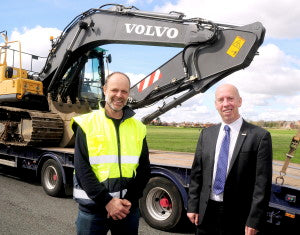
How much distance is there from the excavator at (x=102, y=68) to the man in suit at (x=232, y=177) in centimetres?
321

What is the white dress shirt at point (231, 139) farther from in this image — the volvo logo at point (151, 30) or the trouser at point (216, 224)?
the volvo logo at point (151, 30)

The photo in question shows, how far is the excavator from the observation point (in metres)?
5.94

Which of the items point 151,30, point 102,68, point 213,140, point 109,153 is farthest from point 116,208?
point 102,68

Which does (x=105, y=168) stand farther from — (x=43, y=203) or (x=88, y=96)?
(x=88, y=96)

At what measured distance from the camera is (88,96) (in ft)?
30.8

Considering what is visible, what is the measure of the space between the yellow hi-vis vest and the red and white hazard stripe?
14.0 feet

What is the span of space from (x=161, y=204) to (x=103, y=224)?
2.88m

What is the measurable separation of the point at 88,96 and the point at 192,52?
4201 mm

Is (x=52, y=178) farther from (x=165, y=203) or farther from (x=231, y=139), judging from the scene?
(x=231, y=139)

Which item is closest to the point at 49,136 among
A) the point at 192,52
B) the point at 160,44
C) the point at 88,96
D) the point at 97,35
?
the point at 88,96

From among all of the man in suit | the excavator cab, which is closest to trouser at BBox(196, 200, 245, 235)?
the man in suit

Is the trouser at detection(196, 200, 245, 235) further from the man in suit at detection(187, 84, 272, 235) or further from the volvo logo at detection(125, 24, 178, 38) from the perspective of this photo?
the volvo logo at detection(125, 24, 178, 38)

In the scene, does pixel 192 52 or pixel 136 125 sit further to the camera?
pixel 192 52

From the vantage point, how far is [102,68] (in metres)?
9.48
